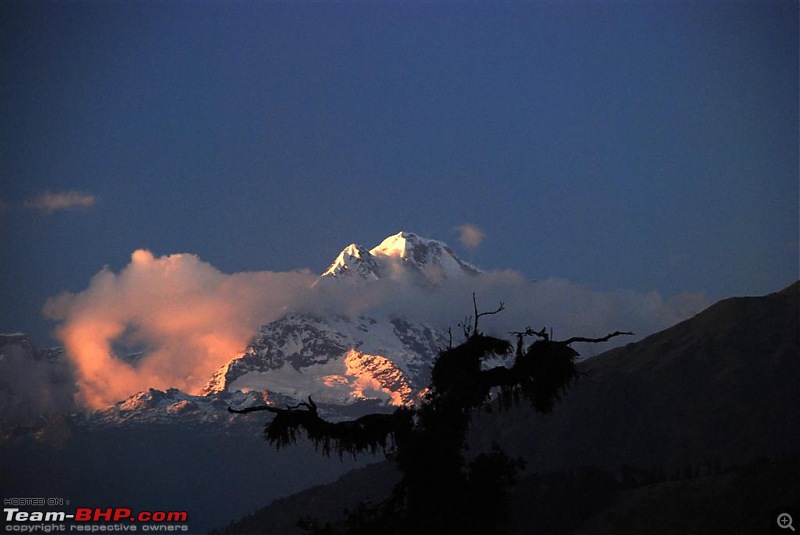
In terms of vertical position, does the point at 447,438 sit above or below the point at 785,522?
above

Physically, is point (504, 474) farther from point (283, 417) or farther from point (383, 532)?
point (283, 417)

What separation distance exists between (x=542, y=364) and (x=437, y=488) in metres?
2.63

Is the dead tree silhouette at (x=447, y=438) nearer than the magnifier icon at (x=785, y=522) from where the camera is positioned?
No

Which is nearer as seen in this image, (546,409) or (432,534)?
(432,534)

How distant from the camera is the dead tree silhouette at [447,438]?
17.9 meters

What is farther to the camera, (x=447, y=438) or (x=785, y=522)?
(x=447, y=438)

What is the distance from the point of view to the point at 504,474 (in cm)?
1822

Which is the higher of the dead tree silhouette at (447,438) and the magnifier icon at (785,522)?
the dead tree silhouette at (447,438)

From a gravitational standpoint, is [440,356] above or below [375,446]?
above

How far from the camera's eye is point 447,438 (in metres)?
18.2

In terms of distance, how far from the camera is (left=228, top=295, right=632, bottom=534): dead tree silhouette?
1788 cm

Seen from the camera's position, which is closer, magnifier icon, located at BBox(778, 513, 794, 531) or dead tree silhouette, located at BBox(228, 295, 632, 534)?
magnifier icon, located at BBox(778, 513, 794, 531)

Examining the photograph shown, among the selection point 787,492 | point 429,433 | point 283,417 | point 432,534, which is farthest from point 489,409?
point 787,492

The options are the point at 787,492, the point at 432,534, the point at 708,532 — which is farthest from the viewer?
the point at 708,532
